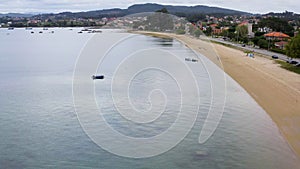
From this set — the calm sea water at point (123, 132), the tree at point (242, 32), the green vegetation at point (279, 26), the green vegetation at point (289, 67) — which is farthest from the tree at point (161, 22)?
the calm sea water at point (123, 132)

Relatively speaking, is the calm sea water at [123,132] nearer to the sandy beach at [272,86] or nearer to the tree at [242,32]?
the sandy beach at [272,86]

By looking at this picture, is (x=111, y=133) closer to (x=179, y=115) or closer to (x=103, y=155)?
(x=103, y=155)

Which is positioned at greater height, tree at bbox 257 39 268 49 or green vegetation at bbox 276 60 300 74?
tree at bbox 257 39 268 49

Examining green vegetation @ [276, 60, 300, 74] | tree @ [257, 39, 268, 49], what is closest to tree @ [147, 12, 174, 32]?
tree @ [257, 39, 268, 49]

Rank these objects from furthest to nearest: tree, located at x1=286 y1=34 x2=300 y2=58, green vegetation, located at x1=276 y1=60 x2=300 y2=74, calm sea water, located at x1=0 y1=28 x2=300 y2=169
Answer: tree, located at x1=286 y1=34 x2=300 y2=58 < green vegetation, located at x1=276 y1=60 x2=300 y2=74 < calm sea water, located at x1=0 y1=28 x2=300 y2=169

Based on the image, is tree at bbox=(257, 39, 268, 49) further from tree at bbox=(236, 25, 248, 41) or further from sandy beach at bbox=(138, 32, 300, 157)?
tree at bbox=(236, 25, 248, 41)

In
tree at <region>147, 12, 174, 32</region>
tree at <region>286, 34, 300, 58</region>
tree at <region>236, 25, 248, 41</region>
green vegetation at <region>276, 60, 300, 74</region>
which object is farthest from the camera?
tree at <region>147, 12, 174, 32</region>

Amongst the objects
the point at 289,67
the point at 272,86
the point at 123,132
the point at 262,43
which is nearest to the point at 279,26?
the point at 262,43

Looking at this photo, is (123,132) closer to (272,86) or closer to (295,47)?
(272,86)

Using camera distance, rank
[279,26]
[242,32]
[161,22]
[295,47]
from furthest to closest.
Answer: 1. [161,22]
2. [279,26]
3. [242,32]
4. [295,47]

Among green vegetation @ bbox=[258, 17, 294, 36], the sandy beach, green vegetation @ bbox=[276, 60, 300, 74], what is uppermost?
green vegetation @ bbox=[258, 17, 294, 36]
